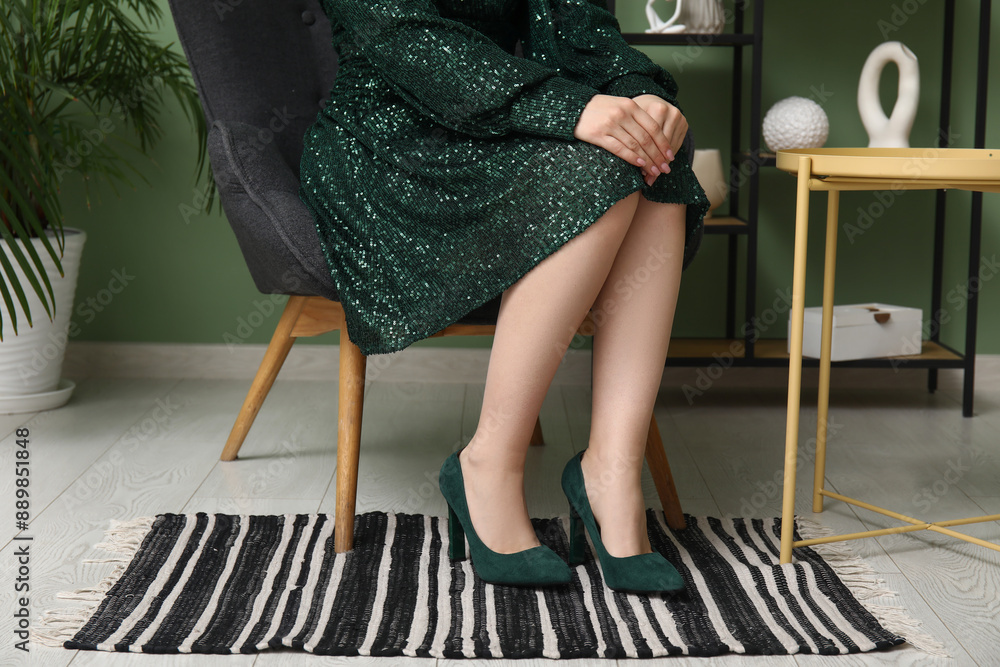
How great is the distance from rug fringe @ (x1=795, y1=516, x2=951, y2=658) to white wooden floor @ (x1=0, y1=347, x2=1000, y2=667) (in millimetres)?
17

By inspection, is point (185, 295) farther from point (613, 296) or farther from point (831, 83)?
point (831, 83)

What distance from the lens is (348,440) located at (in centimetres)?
117

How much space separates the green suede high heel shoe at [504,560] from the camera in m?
1.03

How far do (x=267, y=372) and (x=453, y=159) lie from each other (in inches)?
23.5

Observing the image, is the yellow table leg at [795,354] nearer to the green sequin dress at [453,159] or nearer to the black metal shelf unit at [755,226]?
the green sequin dress at [453,159]

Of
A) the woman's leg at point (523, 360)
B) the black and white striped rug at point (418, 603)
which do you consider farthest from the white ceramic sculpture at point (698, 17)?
the black and white striped rug at point (418, 603)

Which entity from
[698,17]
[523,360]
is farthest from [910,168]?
[698,17]

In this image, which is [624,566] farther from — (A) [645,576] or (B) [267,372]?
(B) [267,372]

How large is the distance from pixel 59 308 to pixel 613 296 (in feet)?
3.93

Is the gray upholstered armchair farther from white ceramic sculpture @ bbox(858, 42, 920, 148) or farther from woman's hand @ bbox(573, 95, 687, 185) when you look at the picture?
white ceramic sculpture @ bbox(858, 42, 920, 148)

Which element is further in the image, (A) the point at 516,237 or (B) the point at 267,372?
(B) the point at 267,372

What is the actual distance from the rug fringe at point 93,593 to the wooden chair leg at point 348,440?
0.85 feet

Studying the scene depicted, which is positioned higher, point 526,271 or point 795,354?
point 526,271

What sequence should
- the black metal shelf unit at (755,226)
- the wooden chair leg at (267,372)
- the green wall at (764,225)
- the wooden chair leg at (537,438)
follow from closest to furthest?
the wooden chair leg at (267,372)
the wooden chair leg at (537,438)
the black metal shelf unit at (755,226)
the green wall at (764,225)
